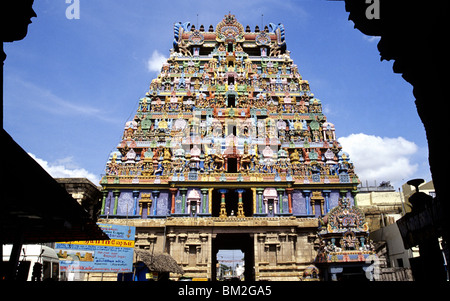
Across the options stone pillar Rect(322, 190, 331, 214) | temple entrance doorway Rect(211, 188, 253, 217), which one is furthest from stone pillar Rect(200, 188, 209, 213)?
stone pillar Rect(322, 190, 331, 214)

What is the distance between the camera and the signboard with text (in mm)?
12430

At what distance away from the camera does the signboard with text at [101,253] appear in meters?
12.4

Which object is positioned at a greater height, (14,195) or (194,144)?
(194,144)

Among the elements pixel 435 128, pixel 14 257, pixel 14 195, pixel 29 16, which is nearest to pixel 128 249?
pixel 14 257

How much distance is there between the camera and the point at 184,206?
26234 millimetres

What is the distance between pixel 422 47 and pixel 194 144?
2515 cm

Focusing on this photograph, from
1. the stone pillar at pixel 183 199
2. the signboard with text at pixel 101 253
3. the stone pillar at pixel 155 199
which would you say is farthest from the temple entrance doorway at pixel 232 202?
the signboard with text at pixel 101 253

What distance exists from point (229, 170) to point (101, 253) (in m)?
17.4

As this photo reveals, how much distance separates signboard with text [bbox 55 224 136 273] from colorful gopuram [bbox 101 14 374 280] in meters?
9.45

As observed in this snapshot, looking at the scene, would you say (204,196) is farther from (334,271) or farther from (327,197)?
(334,271)

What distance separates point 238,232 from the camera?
2427 cm

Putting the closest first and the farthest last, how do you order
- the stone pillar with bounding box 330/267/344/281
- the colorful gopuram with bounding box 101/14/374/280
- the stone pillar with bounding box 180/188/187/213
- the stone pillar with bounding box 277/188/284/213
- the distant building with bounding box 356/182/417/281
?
1. the stone pillar with bounding box 330/267/344/281
2. the distant building with bounding box 356/182/417/281
3. the colorful gopuram with bounding box 101/14/374/280
4. the stone pillar with bounding box 180/188/187/213
5. the stone pillar with bounding box 277/188/284/213

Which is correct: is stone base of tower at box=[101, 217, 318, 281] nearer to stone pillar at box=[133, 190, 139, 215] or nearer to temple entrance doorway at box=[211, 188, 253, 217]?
stone pillar at box=[133, 190, 139, 215]

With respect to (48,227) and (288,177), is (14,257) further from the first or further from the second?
(288,177)
